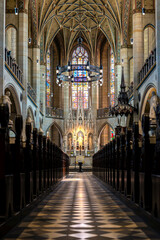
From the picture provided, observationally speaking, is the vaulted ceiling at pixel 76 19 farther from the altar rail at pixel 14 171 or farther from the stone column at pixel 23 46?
the altar rail at pixel 14 171

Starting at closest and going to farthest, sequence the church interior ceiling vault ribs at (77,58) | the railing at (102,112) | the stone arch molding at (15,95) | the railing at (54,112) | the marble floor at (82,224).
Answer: the marble floor at (82,224)
the stone arch molding at (15,95)
the church interior ceiling vault ribs at (77,58)
the railing at (54,112)
the railing at (102,112)

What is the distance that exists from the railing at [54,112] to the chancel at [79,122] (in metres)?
0.12

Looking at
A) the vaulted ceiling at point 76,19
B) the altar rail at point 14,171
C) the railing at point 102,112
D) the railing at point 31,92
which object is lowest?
the altar rail at point 14,171

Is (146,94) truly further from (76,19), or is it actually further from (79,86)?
(79,86)

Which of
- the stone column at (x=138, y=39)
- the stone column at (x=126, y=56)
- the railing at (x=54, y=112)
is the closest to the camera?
the stone column at (x=138, y=39)

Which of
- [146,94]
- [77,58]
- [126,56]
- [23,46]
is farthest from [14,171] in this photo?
Answer: [77,58]

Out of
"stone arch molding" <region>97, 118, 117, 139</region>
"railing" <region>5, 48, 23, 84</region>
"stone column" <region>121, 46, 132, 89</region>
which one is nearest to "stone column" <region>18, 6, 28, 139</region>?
"railing" <region>5, 48, 23, 84</region>

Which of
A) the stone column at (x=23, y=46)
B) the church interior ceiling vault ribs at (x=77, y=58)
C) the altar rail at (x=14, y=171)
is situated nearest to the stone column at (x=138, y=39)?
the church interior ceiling vault ribs at (x=77, y=58)

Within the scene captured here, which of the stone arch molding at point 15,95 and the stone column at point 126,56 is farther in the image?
the stone column at point 126,56

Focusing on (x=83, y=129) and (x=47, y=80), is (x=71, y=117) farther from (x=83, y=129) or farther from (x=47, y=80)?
(x=47, y=80)

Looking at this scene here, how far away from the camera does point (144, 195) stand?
454 centimetres

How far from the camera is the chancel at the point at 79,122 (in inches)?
169

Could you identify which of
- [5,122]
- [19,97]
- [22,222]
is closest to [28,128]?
[22,222]

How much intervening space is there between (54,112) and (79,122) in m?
2.68
